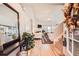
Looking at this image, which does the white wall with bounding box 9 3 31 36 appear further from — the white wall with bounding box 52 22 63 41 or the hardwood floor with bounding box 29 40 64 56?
the white wall with bounding box 52 22 63 41

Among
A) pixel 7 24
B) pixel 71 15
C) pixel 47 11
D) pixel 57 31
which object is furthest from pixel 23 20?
pixel 71 15

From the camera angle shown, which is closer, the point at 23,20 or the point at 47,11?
the point at 47,11

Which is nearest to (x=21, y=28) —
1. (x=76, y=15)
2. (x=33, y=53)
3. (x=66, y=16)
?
(x=33, y=53)

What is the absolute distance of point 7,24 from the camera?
5.32 feet

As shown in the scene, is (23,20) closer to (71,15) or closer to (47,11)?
(47,11)

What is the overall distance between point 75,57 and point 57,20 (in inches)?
21.5

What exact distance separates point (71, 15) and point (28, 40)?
2.27ft

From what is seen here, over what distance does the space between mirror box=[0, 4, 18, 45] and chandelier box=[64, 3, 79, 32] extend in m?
0.73

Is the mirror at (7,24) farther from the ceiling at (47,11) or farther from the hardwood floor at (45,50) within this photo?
the hardwood floor at (45,50)

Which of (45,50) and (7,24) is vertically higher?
(7,24)

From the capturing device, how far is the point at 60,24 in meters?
1.64

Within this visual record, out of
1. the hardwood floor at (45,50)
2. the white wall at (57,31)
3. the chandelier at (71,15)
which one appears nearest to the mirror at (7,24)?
the hardwood floor at (45,50)

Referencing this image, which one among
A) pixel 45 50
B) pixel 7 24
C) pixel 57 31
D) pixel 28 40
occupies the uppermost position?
pixel 7 24

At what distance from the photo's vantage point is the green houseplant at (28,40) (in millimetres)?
1638
